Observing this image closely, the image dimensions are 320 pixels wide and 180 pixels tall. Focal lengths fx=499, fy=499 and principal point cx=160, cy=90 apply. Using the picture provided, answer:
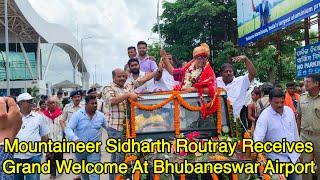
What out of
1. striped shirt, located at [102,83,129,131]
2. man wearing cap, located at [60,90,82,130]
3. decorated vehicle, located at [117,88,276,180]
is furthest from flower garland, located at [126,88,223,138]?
man wearing cap, located at [60,90,82,130]

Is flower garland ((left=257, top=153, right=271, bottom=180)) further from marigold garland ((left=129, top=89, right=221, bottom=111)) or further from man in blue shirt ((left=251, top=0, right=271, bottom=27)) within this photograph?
man in blue shirt ((left=251, top=0, right=271, bottom=27))

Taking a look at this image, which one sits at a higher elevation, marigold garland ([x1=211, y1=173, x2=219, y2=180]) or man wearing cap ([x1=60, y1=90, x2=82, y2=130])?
man wearing cap ([x1=60, y1=90, x2=82, y2=130])

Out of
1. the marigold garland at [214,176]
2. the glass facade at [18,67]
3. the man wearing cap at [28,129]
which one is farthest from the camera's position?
the glass facade at [18,67]

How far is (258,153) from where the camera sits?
19.6ft

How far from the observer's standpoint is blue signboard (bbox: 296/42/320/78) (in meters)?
12.5

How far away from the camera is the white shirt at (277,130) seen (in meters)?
6.33

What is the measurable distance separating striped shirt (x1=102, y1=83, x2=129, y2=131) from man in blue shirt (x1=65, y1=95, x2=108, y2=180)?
0.19m

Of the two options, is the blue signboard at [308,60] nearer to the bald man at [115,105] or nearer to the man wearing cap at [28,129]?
the bald man at [115,105]

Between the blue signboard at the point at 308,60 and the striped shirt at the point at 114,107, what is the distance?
668cm

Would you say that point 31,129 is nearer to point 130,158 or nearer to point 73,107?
point 73,107

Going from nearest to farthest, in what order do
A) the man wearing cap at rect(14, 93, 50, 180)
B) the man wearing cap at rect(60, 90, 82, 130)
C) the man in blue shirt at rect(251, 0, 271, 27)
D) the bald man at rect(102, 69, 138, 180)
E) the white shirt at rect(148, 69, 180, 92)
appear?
the bald man at rect(102, 69, 138, 180) → the man wearing cap at rect(14, 93, 50, 180) → the white shirt at rect(148, 69, 180, 92) → the man wearing cap at rect(60, 90, 82, 130) → the man in blue shirt at rect(251, 0, 271, 27)

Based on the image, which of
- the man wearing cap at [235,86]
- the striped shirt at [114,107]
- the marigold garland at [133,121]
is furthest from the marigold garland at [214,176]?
the man wearing cap at [235,86]

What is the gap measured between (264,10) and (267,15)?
45cm

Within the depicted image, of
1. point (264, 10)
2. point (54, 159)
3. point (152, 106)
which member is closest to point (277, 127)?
point (152, 106)
